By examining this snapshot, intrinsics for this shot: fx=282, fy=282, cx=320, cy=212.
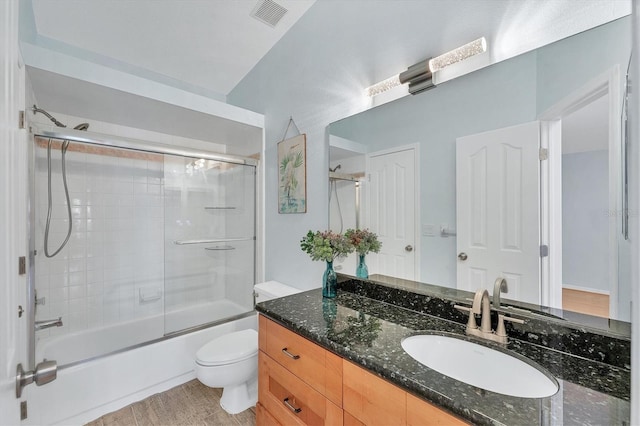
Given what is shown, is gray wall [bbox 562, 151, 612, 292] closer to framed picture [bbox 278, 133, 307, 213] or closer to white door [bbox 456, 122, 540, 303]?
white door [bbox 456, 122, 540, 303]

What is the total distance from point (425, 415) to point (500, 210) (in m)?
0.83

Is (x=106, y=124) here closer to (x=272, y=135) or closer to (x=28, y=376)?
(x=272, y=135)

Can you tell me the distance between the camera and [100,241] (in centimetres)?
264

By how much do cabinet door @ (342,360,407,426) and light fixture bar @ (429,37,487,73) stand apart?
4.55 ft

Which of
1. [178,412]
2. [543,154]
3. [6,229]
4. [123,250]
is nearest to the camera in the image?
[6,229]

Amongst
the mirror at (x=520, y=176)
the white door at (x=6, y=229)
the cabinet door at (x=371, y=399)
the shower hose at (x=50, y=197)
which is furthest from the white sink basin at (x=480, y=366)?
the shower hose at (x=50, y=197)

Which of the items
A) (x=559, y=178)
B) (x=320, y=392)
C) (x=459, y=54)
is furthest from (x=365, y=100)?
(x=320, y=392)

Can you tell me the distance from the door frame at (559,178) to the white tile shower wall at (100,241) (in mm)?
3116

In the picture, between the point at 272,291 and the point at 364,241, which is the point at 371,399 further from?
Answer: the point at 272,291

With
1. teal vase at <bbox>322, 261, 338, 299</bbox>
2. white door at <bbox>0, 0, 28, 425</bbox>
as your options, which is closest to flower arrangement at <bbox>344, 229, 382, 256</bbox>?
teal vase at <bbox>322, 261, 338, 299</bbox>

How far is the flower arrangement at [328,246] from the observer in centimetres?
164

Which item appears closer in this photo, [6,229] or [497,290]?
[6,229]

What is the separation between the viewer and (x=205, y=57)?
262cm

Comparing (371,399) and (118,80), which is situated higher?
(118,80)
